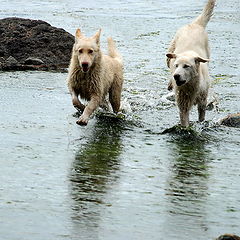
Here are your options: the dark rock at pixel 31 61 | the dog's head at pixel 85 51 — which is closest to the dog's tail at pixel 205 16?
the dog's head at pixel 85 51

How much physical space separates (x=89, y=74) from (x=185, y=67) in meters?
1.37

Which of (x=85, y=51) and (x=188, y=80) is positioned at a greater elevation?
(x=85, y=51)

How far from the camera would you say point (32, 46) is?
15.7 m

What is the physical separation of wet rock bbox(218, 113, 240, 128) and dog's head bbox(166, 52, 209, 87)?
0.98 m

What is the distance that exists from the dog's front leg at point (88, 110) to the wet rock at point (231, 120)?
1856 mm

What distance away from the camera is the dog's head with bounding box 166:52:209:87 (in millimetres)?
9492

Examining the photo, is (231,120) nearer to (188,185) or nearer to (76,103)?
(76,103)

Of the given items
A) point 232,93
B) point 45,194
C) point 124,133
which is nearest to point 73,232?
point 45,194

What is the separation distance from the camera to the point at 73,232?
5.71m

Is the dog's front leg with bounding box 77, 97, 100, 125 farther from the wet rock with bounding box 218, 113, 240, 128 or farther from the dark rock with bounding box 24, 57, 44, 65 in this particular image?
the dark rock with bounding box 24, 57, 44, 65

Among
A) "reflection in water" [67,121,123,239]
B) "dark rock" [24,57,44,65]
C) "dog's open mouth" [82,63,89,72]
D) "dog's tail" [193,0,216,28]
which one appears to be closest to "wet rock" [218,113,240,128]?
"reflection in water" [67,121,123,239]

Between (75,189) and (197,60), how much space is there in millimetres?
3535

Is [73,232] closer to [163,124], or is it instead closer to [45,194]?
[45,194]

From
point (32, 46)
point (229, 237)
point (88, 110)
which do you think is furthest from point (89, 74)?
point (32, 46)
